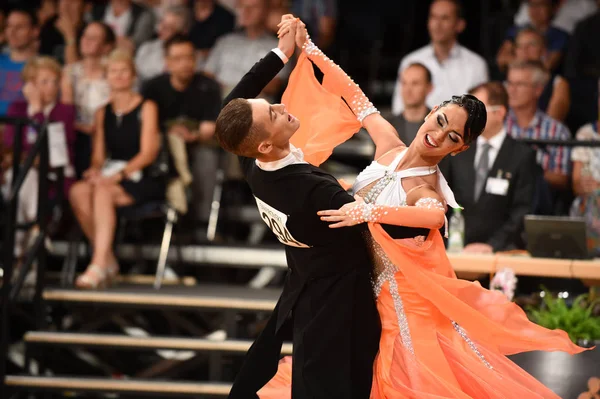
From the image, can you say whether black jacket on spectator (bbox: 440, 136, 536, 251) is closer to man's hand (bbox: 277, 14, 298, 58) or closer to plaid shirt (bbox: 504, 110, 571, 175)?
plaid shirt (bbox: 504, 110, 571, 175)

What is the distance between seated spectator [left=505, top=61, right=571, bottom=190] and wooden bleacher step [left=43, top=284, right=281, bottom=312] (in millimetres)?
1839

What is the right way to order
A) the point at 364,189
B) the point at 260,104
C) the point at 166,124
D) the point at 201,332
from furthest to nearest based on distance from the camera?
the point at 166,124
the point at 201,332
the point at 364,189
the point at 260,104

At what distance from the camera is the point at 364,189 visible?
3.59m

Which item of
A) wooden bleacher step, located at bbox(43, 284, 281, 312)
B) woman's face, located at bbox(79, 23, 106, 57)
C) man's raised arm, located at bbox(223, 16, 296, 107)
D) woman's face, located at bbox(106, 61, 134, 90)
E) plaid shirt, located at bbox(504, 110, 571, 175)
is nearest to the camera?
man's raised arm, located at bbox(223, 16, 296, 107)

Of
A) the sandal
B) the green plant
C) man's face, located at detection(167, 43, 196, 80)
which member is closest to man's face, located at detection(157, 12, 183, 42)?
man's face, located at detection(167, 43, 196, 80)

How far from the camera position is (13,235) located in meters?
5.68

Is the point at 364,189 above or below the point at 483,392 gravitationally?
above

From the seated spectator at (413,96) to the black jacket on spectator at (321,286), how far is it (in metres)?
2.38

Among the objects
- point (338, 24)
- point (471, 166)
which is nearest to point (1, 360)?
point (471, 166)

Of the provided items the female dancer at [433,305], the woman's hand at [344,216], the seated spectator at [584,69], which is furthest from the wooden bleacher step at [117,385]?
the seated spectator at [584,69]

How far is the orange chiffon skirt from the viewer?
344 cm

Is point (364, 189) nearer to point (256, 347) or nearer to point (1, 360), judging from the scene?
point (256, 347)

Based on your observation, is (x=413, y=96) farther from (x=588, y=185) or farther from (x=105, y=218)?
(x=105, y=218)

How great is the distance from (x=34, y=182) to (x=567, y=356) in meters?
3.62
